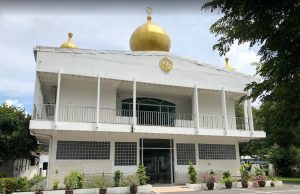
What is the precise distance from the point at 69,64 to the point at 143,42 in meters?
5.56

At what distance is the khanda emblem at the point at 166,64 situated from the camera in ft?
62.6

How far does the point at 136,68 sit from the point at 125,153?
195 inches

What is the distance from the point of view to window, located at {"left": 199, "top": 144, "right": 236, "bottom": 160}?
2012 centimetres

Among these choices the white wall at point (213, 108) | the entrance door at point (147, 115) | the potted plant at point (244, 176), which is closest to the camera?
the potted plant at point (244, 176)

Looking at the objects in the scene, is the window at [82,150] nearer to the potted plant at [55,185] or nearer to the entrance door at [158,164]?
the potted plant at [55,185]

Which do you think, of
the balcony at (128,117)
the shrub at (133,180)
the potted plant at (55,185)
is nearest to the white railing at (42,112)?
the balcony at (128,117)

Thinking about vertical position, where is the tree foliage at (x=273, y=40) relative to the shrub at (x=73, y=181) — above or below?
above

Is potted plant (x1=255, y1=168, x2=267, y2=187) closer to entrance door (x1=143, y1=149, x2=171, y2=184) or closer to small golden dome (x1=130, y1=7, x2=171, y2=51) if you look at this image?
entrance door (x1=143, y1=149, x2=171, y2=184)

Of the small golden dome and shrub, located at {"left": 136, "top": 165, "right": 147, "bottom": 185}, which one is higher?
the small golden dome

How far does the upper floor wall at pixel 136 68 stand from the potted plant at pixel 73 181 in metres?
5.34

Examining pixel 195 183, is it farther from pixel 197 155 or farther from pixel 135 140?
pixel 135 140

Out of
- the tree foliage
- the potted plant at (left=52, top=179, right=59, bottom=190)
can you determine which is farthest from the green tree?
the tree foliage

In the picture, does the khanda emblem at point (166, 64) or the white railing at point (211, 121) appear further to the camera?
the white railing at point (211, 121)

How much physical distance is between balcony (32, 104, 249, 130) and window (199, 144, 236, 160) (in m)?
1.23
